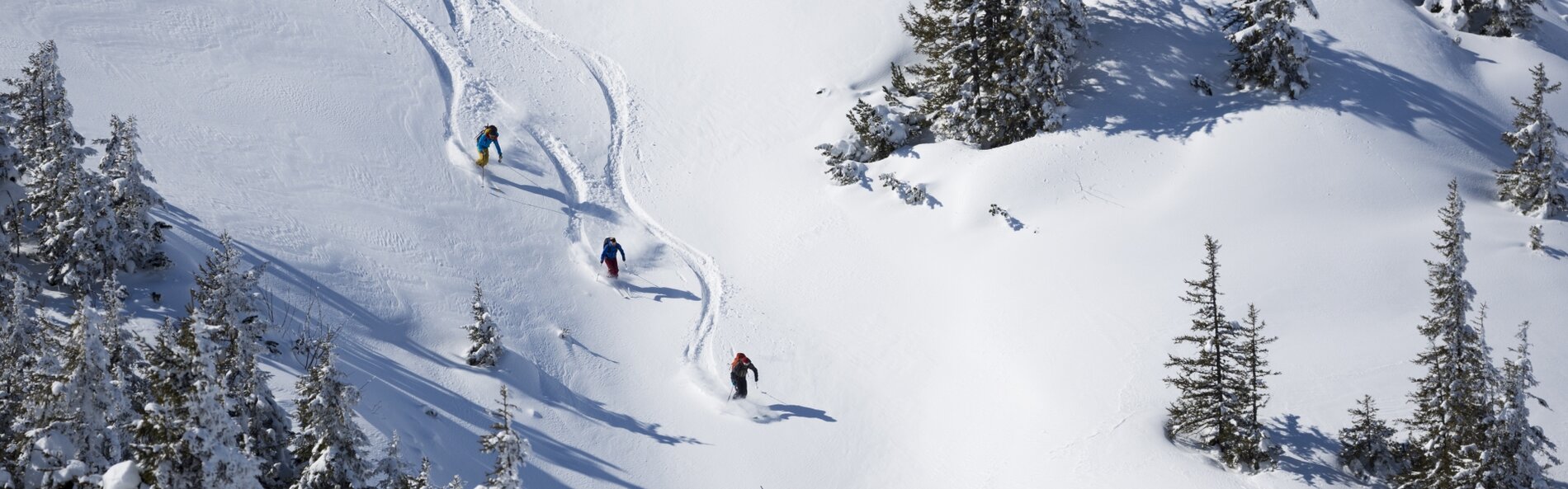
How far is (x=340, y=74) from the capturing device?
30.2 m

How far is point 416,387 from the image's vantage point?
61.5 ft

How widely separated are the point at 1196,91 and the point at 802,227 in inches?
475

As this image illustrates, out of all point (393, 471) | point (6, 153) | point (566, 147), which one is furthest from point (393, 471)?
point (566, 147)

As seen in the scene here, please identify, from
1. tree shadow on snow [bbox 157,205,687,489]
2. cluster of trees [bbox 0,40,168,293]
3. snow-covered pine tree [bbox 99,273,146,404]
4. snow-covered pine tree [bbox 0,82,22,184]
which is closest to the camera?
snow-covered pine tree [bbox 99,273,146,404]

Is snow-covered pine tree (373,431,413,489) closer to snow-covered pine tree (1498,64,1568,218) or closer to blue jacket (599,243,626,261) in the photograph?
blue jacket (599,243,626,261)

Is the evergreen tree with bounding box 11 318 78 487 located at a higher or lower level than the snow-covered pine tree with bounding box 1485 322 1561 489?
higher

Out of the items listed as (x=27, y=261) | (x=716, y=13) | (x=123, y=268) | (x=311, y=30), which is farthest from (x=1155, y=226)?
(x=311, y=30)

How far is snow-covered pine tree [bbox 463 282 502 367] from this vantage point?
782 inches

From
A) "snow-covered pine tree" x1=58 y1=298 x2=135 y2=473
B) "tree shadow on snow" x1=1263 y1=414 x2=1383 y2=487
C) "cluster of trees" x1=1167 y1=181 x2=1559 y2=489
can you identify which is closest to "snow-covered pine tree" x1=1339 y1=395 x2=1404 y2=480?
"cluster of trees" x1=1167 y1=181 x2=1559 y2=489

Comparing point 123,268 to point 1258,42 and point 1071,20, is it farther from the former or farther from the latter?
point 1258,42

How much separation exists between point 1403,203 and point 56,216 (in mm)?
28638

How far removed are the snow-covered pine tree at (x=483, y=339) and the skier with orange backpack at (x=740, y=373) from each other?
4798 millimetres

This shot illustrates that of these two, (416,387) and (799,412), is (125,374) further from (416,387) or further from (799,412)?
(799,412)

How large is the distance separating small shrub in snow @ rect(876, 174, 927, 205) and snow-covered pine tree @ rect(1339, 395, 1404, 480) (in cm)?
1224
